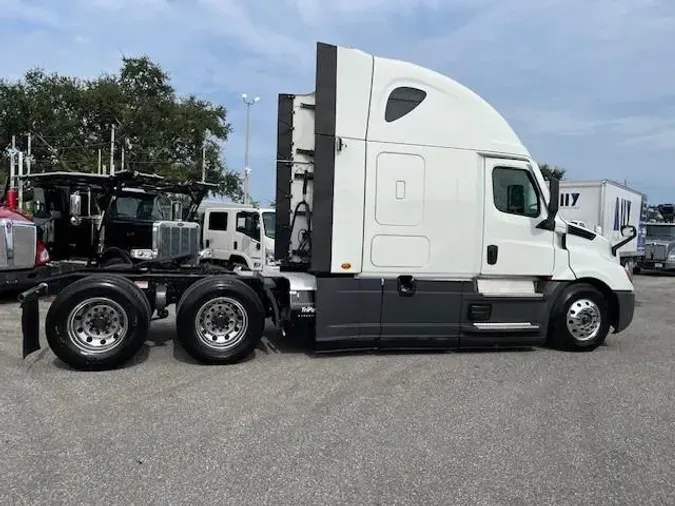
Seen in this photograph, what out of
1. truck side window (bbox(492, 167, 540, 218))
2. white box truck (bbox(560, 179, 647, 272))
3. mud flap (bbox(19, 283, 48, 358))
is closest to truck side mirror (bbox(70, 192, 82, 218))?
mud flap (bbox(19, 283, 48, 358))

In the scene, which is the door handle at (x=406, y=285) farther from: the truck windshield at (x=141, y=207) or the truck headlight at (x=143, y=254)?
the truck windshield at (x=141, y=207)

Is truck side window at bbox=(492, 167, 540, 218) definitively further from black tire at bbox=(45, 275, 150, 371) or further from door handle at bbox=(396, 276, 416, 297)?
black tire at bbox=(45, 275, 150, 371)

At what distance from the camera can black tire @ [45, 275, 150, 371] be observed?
21.7ft

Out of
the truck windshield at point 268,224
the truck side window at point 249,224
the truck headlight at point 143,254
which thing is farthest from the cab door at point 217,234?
the truck headlight at point 143,254

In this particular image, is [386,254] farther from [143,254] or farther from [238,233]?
[238,233]

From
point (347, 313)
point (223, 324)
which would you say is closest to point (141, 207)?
point (223, 324)

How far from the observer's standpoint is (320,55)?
7.23 meters

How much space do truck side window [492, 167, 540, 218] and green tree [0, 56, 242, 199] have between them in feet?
95.3

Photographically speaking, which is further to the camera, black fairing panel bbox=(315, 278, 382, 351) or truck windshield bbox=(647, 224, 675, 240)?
truck windshield bbox=(647, 224, 675, 240)

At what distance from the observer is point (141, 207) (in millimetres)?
13469

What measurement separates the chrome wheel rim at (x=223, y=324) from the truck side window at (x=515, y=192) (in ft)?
11.4

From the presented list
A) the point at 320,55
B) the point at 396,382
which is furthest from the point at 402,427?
the point at 320,55

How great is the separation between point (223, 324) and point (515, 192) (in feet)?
13.2

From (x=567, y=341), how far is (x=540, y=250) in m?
1.28
